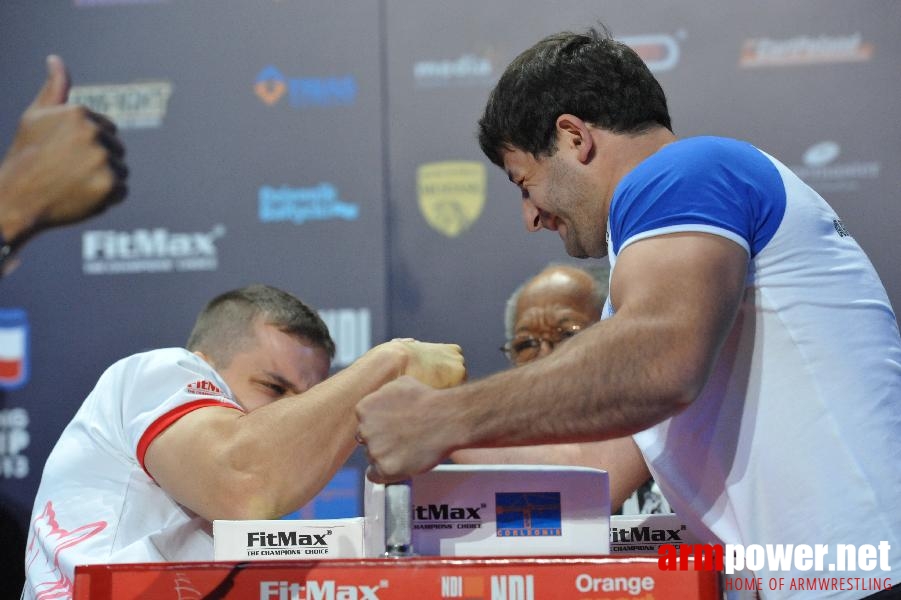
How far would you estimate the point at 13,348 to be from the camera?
362 centimetres

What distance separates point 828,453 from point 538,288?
5.84ft

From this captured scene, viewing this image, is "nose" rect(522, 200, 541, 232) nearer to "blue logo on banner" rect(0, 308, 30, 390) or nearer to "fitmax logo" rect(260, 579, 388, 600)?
"fitmax logo" rect(260, 579, 388, 600)

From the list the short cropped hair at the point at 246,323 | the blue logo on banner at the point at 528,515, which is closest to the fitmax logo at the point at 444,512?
the blue logo on banner at the point at 528,515

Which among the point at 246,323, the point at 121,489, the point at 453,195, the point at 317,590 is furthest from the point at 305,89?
the point at 317,590

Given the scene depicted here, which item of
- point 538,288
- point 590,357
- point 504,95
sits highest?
point 504,95

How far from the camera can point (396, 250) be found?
3516 millimetres

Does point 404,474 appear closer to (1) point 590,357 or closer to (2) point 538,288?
(1) point 590,357

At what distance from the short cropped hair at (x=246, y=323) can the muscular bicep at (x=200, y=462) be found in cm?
54

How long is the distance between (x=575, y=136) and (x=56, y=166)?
2676 mm

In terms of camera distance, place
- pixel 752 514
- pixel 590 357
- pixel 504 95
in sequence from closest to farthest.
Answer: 1. pixel 590 357
2. pixel 752 514
3. pixel 504 95

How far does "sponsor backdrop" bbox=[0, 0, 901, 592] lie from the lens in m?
3.41

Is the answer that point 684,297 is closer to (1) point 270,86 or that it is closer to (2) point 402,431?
(2) point 402,431

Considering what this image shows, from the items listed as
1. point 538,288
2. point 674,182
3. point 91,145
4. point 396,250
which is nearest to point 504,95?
point 674,182

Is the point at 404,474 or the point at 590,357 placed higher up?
the point at 590,357
